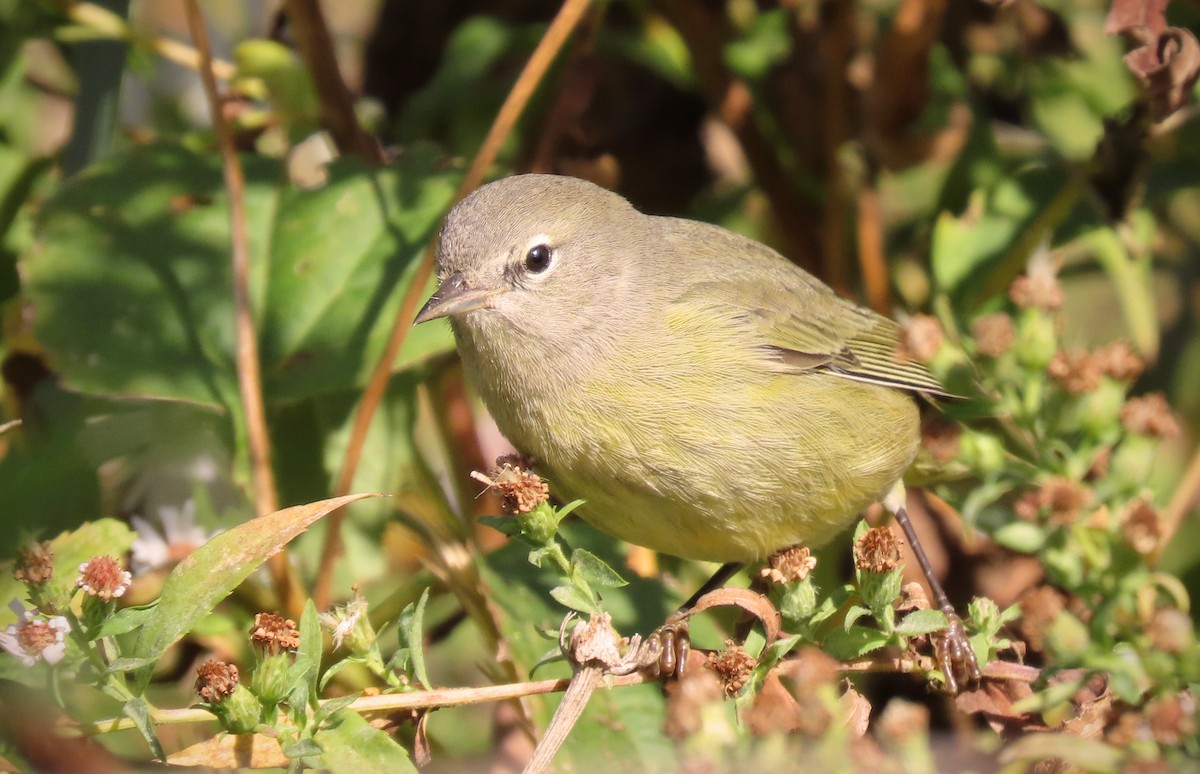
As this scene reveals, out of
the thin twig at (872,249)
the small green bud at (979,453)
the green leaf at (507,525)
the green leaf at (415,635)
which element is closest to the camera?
the green leaf at (415,635)

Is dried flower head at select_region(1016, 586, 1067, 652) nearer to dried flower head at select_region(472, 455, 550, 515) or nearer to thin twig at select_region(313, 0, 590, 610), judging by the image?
dried flower head at select_region(472, 455, 550, 515)

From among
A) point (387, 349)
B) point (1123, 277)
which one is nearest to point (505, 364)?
point (387, 349)

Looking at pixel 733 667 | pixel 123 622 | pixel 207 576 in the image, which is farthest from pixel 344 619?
pixel 733 667

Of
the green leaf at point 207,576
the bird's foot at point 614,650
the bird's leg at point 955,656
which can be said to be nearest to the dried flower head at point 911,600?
the bird's leg at point 955,656

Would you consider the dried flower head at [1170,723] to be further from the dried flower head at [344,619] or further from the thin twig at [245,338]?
the thin twig at [245,338]

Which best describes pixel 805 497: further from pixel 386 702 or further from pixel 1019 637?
pixel 386 702

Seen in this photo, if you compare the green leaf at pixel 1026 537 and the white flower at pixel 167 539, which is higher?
the green leaf at pixel 1026 537

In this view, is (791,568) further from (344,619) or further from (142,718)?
(142,718)
